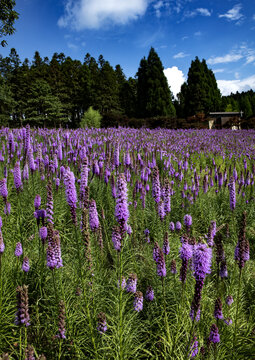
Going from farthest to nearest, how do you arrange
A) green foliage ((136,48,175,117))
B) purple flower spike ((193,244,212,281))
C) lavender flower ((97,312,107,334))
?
green foliage ((136,48,175,117)) < lavender flower ((97,312,107,334)) < purple flower spike ((193,244,212,281))

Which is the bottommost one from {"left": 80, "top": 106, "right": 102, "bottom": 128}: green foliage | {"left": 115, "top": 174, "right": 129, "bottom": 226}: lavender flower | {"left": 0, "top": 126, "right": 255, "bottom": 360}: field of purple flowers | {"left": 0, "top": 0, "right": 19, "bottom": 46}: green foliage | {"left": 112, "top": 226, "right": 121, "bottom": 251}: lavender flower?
{"left": 0, "top": 126, "right": 255, "bottom": 360}: field of purple flowers

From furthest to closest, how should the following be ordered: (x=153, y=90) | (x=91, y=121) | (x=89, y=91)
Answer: (x=89, y=91)
(x=153, y=90)
(x=91, y=121)

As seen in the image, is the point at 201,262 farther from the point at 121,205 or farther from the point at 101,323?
the point at 101,323

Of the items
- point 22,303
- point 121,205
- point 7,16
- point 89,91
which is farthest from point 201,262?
point 89,91

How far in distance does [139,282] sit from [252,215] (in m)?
3.57

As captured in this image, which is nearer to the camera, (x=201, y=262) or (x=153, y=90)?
(x=201, y=262)

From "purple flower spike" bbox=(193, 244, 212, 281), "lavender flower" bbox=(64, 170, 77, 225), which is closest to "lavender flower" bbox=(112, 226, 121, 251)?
"lavender flower" bbox=(64, 170, 77, 225)

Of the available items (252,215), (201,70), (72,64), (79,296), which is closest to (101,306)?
(79,296)

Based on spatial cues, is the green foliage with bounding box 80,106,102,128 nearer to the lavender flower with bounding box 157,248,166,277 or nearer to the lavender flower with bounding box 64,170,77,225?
the lavender flower with bounding box 64,170,77,225

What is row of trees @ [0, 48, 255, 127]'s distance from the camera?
3581cm

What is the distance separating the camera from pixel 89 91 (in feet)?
140

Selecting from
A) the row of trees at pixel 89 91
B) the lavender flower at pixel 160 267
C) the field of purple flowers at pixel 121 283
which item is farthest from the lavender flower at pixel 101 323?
the row of trees at pixel 89 91

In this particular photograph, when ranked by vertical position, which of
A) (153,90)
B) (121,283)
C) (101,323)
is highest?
(153,90)

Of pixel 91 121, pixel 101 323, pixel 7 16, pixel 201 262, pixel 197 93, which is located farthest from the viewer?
pixel 197 93
